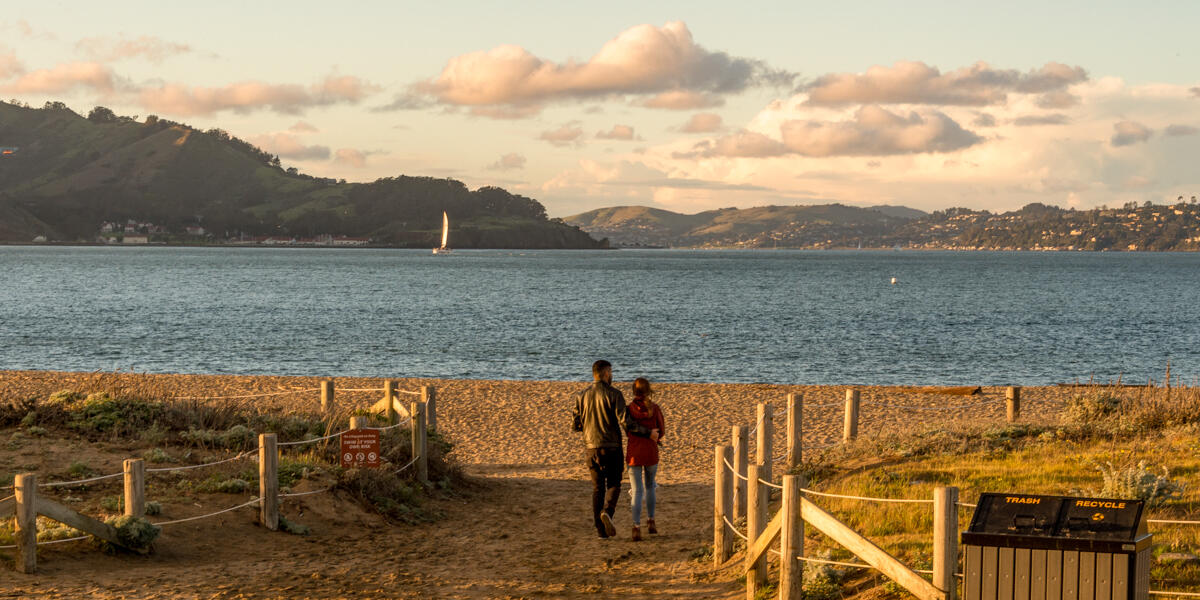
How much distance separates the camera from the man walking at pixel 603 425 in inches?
429

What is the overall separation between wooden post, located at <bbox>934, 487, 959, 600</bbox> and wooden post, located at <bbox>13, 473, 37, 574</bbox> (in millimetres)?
7450

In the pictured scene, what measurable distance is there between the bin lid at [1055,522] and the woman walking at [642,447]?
4661mm

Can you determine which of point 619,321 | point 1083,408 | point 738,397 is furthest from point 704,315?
point 1083,408

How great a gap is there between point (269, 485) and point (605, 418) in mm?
3742

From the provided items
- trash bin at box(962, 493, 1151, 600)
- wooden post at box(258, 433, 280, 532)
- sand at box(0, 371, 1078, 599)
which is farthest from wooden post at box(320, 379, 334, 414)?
trash bin at box(962, 493, 1151, 600)

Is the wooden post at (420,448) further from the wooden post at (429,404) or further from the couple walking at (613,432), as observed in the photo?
the couple walking at (613,432)

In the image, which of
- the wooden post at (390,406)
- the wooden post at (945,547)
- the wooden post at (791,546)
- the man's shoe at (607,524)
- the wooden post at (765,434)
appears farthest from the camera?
the wooden post at (390,406)

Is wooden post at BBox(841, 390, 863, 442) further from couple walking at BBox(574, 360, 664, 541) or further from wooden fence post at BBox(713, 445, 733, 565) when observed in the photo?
wooden fence post at BBox(713, 445, 733, 565)

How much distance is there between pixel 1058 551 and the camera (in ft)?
20.8

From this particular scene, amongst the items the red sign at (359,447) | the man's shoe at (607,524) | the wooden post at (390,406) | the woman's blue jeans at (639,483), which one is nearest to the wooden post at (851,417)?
the woman's blue jeans at (639,483)

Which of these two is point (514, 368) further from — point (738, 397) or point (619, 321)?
point (619, 321)

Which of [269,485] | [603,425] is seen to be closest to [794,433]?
[603,425]

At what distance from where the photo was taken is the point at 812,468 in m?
14.1

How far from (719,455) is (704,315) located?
58.1 metres
